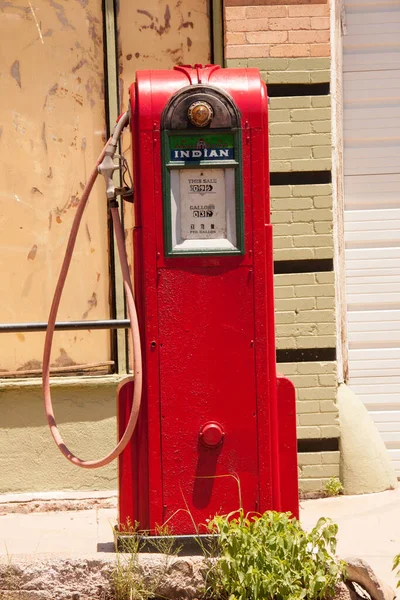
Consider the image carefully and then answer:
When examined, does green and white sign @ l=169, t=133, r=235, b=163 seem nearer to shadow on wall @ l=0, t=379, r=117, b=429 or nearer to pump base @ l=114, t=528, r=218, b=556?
pump base @ l=114, t=528, r=218, b=556

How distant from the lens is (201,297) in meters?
4.36

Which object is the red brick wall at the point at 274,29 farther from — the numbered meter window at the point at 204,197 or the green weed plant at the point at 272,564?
the green weed plant at the point at 272,564

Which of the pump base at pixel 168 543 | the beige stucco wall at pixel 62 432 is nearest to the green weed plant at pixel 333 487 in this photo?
the beige stucco wall at pixel 62 432

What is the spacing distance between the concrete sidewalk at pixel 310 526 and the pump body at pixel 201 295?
0.63 meters

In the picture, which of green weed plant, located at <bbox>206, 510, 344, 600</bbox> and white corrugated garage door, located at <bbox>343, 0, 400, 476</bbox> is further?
white corrugated garage door, located at <bbox>343, 0, 400, 476</bbox>

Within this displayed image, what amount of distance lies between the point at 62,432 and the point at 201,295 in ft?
8.72

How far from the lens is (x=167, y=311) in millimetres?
4367

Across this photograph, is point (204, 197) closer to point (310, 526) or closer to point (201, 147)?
point (201, 147)

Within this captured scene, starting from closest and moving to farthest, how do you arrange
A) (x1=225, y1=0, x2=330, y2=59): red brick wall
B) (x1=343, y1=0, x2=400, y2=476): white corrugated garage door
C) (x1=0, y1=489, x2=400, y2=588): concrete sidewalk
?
(x1=0, y1=489, x2=400, y2=588): concrete sidewalk < (x1=225, y1=0, x2=330, y2=59): red brick wall < (x1=343, y1=0, x2=400, y2=476): white corrugated garage door

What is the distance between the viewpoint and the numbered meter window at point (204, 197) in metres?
4.34

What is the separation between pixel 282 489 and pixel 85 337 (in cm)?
253

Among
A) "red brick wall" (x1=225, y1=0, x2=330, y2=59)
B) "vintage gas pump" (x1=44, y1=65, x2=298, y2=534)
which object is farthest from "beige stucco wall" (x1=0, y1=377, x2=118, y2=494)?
"red brick wall" (x1=225, y1=0, x2=330, y2=59)

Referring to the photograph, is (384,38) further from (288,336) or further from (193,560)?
(193,560)

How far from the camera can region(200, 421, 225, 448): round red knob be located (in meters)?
4.38
